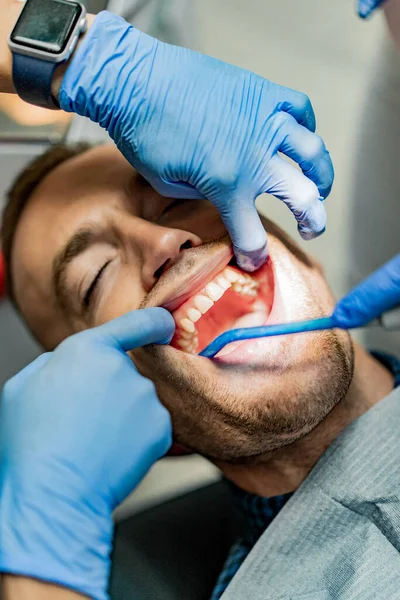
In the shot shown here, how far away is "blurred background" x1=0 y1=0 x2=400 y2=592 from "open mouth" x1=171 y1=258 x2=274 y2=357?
712mm

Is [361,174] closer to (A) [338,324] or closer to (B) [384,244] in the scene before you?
(B) [384,244]

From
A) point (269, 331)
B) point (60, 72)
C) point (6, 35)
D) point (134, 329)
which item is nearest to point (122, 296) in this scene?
point (134, 329)

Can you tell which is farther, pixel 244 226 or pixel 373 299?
pixel 244 226

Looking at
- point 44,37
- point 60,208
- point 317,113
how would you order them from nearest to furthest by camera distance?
point 44,37 → point 60,208 → point 317,113

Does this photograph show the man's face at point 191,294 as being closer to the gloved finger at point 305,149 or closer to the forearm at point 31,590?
the gloved finger at point 305,149

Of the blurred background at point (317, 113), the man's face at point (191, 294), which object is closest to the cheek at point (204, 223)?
the man's face at point (191, 294)

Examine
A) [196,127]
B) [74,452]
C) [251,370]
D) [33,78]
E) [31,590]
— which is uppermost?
[196,127]

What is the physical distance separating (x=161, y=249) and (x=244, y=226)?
160mm

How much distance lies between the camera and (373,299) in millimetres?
908

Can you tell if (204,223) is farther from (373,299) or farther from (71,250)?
(373,299)

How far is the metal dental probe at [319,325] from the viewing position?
0.91 m

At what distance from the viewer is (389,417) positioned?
1137mm

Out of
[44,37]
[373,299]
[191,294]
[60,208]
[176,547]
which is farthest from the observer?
[176,547]

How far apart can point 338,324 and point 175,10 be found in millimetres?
1325
